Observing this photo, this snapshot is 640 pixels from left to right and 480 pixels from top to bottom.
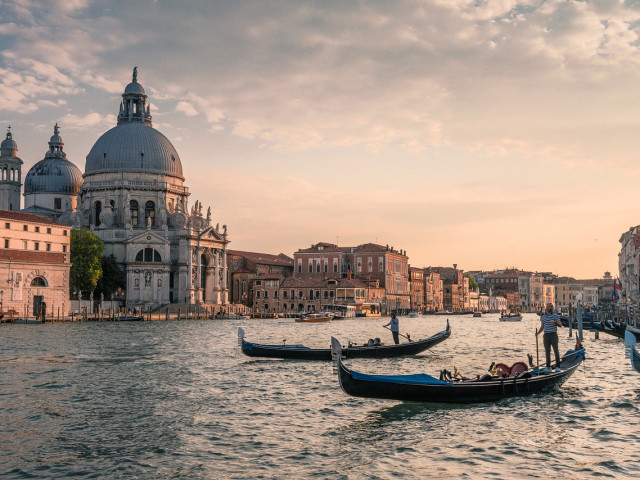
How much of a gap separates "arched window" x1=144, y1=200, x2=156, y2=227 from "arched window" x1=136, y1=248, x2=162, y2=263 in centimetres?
619

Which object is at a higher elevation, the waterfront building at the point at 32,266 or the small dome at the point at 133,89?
the small dome at the point at 133,89

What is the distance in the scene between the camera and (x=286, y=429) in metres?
13.1

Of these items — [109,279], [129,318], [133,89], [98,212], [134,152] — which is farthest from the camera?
[133,89]

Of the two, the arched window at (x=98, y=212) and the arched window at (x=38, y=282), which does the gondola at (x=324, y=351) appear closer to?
the arched window at (x=38, y=282)

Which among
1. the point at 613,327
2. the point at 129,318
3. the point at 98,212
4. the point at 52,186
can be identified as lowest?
the point at 613,327

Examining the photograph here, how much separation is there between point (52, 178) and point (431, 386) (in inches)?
3326

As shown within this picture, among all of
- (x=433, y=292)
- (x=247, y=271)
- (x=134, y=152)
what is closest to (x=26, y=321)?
(x=134, y=152)

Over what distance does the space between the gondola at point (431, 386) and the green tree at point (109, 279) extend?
202ft

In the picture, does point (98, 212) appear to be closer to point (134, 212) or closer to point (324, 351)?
point (134, 212)

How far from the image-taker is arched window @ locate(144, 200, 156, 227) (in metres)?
83.6

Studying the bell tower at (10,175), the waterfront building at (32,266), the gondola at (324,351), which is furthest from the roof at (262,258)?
the gondola at (324,351)

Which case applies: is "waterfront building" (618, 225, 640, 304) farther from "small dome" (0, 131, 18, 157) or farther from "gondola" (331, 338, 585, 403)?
"small dome" (0, 131, 18, 157)

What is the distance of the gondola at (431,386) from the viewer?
14352 millimetres

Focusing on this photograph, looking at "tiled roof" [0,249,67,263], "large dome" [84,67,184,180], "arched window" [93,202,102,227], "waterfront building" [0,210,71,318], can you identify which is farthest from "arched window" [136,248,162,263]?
"tiled roof" [0,249,67,263]
